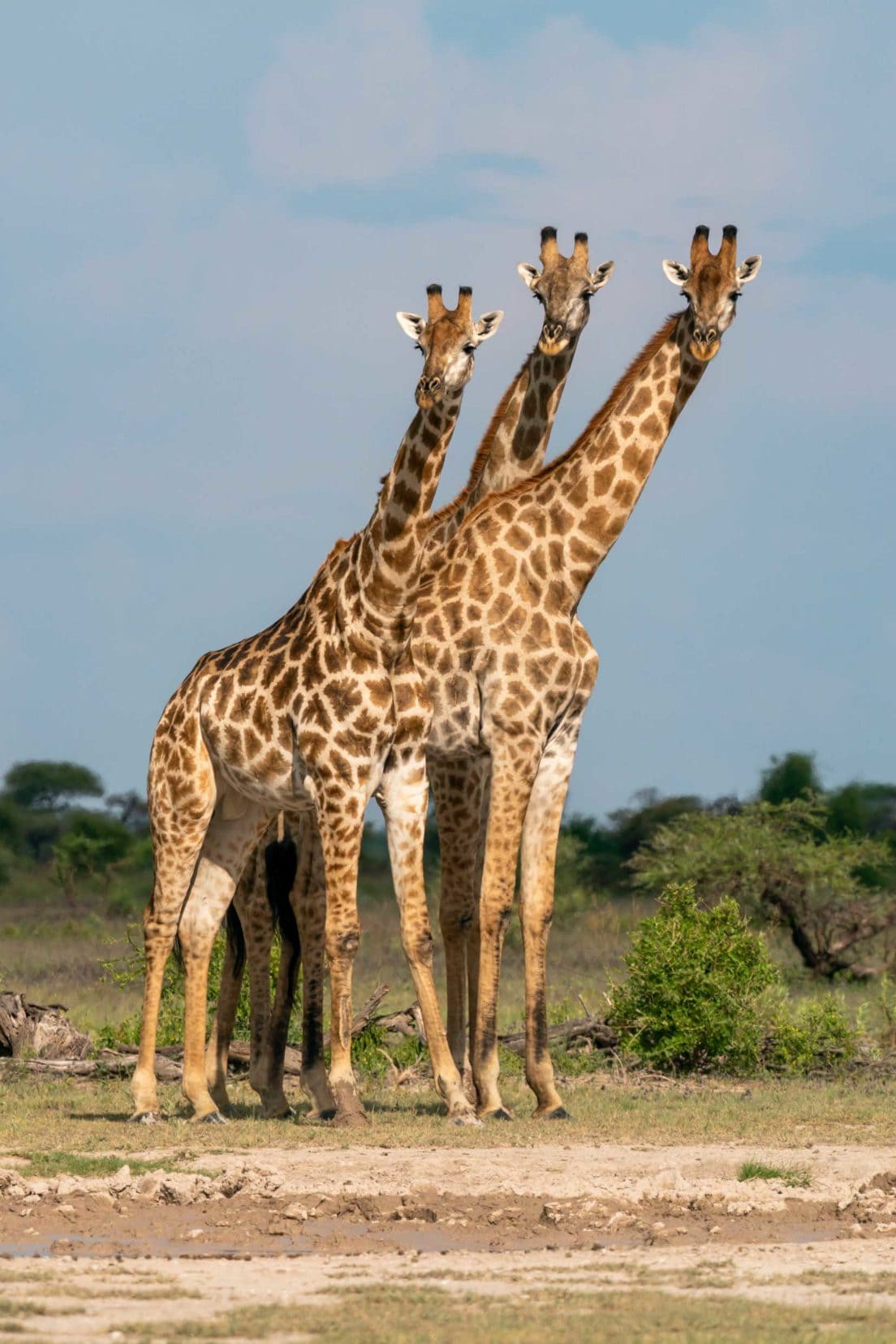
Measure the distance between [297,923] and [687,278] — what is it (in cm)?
413

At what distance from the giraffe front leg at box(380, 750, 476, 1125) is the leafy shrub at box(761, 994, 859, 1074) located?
3677 millimetres

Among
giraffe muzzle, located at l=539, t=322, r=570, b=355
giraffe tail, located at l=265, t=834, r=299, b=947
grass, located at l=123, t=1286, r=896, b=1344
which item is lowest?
grass, located at l=123, t=1286, r=896, b=1344

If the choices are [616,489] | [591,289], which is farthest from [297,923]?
[591,289]

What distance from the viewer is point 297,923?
11.0 m

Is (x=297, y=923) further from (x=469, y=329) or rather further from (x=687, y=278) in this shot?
(x=687, y=278)

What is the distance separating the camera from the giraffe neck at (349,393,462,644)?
10.3m

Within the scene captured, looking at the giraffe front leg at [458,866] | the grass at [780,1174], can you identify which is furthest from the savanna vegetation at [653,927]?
the grass at [780,1174]

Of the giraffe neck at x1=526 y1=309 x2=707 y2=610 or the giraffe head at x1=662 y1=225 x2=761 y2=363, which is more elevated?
the giraffe head at x1=662 y1=225 x2=761 y2=363

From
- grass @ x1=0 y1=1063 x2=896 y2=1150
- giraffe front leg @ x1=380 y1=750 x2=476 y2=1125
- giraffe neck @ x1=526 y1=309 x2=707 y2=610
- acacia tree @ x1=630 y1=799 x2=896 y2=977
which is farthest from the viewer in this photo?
acacia tree @ x1=630 y1=799 x2=896 y2=977

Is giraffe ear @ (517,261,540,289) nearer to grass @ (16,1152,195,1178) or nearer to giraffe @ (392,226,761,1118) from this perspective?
giraffe @ (392,226,761,1118)

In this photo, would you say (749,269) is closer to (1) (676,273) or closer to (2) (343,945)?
(1) (676,273)

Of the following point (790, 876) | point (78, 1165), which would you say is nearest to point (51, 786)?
point (790, 876)

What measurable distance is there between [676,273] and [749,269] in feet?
1.31

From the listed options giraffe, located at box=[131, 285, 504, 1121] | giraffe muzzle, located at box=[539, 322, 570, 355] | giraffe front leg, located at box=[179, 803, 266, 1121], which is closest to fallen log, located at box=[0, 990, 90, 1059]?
giraffe front leg, located at box=[179, 803, 266, 1121]
